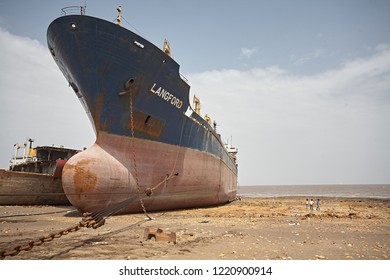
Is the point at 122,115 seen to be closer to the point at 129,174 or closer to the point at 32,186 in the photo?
the point at 129,174

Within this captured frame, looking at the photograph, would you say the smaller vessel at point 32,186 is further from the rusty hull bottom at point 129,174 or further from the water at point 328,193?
the water at point 328,193

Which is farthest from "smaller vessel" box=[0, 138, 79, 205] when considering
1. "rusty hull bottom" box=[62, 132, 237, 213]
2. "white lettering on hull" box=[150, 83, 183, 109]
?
"white lettering on hull" box=[150, 83, 183, 109]

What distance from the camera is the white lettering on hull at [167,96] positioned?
12359mm

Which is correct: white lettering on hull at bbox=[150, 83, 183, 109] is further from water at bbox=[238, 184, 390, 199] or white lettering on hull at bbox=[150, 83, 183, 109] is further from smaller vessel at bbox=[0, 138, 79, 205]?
water at bbox=[238, 184, 390, 199]

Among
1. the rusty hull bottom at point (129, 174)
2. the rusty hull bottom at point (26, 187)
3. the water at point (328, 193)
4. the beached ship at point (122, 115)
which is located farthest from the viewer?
A: the water at point (328, 193)

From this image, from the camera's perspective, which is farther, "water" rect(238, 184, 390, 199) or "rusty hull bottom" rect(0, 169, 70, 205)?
"water" rect(238, 184, 390, 199)

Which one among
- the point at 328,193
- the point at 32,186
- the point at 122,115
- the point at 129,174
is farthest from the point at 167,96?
the point at 328,193

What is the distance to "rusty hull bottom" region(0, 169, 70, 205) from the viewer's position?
15742 mm

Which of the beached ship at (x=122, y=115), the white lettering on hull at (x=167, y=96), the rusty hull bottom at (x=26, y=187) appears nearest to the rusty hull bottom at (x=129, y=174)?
the beached ship at (x=122, y=115)

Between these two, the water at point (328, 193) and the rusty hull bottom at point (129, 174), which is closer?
the rusty hull bottom at point (129, 174)

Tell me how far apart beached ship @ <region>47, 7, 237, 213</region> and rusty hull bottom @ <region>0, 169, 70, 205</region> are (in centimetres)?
627

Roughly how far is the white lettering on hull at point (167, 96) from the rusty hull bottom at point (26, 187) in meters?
8.56

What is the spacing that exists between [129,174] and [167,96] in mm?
4378

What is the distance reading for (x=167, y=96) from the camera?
512 inches
